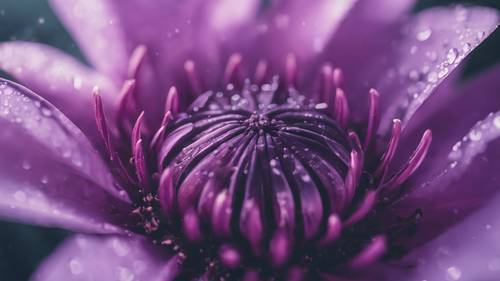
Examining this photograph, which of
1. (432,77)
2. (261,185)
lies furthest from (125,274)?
(432,77)

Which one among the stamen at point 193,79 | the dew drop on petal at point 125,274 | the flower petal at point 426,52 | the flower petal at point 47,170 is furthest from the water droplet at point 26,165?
the flower petal at point 426,52

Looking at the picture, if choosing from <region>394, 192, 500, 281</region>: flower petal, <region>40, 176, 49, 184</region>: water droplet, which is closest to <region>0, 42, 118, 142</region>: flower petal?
<region>40, 176, 49, 184</region>: water droplet

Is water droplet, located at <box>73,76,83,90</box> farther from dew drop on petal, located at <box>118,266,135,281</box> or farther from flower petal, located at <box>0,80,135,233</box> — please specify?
dew drop on petal, located at <box>118,266,135,281</box>

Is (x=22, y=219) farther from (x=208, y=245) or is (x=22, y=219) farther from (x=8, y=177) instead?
(x=208, y=245)

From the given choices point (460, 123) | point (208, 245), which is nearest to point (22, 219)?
point (208, 245)

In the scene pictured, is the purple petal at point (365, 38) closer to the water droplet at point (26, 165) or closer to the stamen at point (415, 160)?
the stamen at point (415, 160)

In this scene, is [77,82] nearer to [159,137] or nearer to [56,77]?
[56,77]
